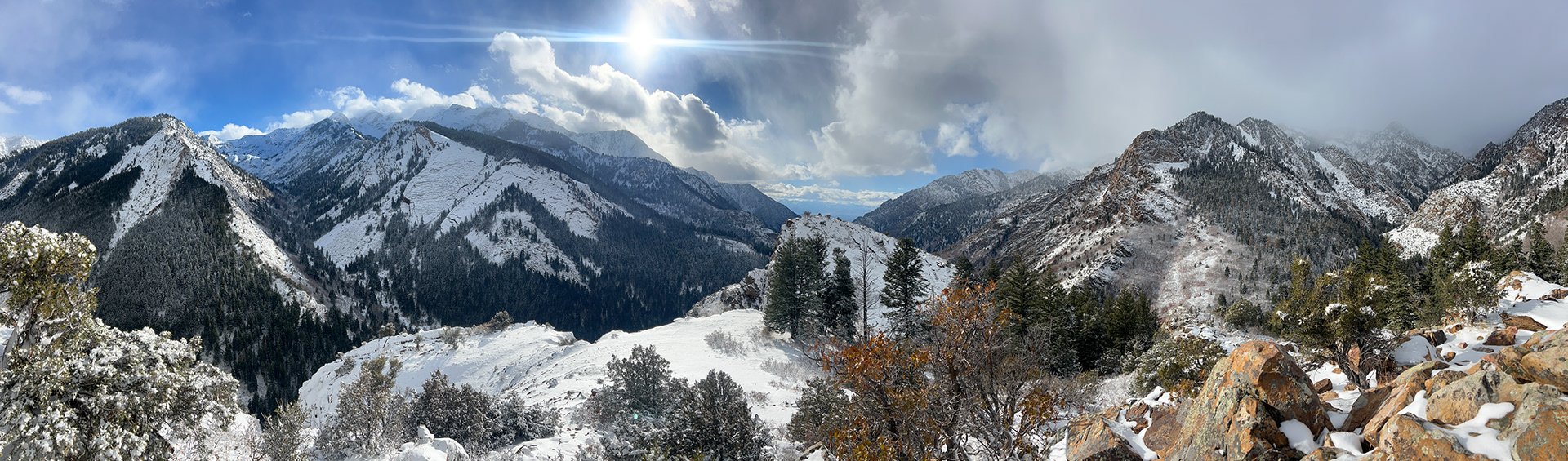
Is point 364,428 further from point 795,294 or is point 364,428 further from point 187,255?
point 187,255

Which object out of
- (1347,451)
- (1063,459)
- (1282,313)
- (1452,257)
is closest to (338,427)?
(1063,459)

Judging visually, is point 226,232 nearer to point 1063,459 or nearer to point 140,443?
point 140,443

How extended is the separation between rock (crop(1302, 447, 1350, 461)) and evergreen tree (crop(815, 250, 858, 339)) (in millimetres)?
31636

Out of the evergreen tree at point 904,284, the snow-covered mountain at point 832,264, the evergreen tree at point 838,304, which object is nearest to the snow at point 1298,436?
the evergreen tree at point 904,284

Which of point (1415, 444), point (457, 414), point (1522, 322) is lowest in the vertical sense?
point (457, 414)

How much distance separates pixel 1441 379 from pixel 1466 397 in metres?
1.07

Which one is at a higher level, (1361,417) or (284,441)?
(1361,417)

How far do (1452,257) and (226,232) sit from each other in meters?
218

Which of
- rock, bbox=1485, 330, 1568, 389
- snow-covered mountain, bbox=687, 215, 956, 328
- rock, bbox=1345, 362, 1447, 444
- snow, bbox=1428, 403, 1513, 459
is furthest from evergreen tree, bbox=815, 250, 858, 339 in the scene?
snow, bbox=1428, 403, 1513, 459

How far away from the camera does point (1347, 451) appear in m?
6.14

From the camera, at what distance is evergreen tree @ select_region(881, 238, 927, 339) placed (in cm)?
3597

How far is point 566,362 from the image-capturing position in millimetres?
33312

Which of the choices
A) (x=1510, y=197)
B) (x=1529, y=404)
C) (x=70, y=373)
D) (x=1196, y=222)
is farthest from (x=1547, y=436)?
(x=1510, y=197)

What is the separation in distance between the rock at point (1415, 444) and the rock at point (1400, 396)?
1.59 feet
